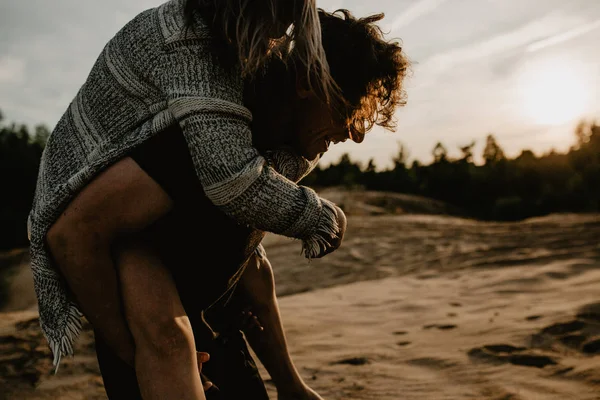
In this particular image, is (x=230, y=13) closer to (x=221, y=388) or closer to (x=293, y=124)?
(x=293, y=124)

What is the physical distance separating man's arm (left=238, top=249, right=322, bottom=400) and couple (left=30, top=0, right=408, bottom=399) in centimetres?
25

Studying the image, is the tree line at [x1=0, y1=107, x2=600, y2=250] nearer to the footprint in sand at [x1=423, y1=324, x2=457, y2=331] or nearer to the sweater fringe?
the footprint in sand at [x1=423, y1=324, x2=457, y2=331]

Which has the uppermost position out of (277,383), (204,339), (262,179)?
(262,179)

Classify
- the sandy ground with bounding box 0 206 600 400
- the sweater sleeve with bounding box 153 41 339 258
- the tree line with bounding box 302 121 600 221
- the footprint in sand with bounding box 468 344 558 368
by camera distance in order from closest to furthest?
the sweater sleeve with bounding box 153 41 339 258, the sandy ground with bounding box 0 206 600 400, the footprint in sand with bounding box 468 344 558 368, the tree line with bounding box 302 121 600 221

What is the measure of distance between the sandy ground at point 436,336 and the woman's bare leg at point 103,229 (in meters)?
1.10

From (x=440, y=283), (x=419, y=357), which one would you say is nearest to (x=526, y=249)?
(x=440, y=283)

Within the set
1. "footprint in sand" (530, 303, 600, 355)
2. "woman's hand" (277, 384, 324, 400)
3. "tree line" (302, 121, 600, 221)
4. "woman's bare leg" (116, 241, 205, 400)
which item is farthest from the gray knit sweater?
"tree line" (302, 121, 600, 221)

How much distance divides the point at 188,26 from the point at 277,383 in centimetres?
117

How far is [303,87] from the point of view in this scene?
1.36 meters

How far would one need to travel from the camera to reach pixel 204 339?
151 centimetres

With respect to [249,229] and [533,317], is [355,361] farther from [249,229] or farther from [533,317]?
[249,229]

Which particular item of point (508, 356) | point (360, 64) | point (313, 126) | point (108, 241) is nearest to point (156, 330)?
point (108, 241)

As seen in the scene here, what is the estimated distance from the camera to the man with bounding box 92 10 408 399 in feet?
4.07

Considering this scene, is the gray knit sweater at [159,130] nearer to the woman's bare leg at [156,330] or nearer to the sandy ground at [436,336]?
the woman's bare leg at [156,330]
